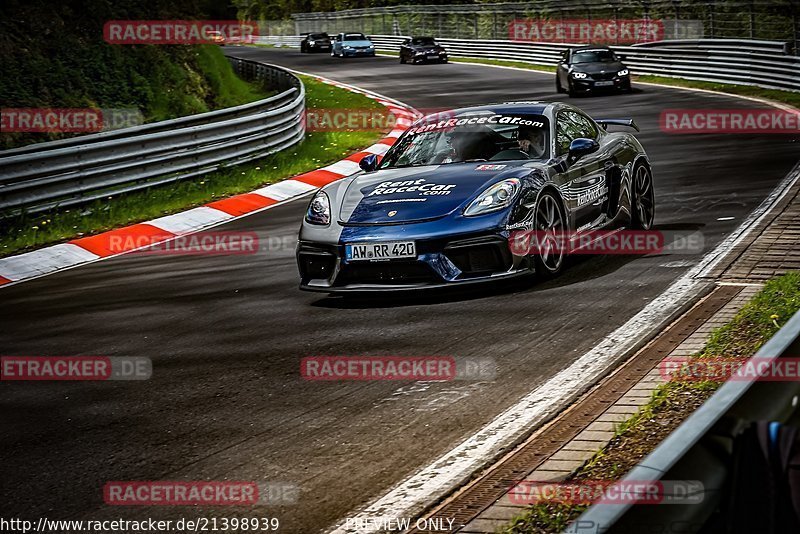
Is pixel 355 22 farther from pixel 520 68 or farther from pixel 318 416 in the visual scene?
pixel 318 416

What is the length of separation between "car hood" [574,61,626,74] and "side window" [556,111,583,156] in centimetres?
2030

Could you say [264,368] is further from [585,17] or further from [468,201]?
[585,17]

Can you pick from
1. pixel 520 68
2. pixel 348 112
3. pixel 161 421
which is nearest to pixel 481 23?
pixel 520 68

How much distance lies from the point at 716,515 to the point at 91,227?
12.3 m

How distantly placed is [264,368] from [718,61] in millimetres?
26584

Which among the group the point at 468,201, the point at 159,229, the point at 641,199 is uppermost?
the point at 468,201

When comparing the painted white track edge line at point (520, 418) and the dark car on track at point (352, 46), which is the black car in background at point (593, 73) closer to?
the painted white track edge line at point (520, 418)

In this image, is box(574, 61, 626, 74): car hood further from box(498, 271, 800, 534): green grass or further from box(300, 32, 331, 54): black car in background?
box(300, 32, 331, 54): black car in background

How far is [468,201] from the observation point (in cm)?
836

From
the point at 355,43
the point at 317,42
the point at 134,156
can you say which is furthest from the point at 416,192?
the point at 317,42

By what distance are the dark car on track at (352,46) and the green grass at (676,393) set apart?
49.3 metres

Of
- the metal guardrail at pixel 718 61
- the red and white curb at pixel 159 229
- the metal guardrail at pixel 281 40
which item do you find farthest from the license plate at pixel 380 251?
the metal guardrail at pixel 281 40

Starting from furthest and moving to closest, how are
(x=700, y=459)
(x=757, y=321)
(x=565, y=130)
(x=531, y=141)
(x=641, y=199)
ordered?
(x=641, y=199), (x=565, y=130), (x=531, y=141), (x=757, y=321), (x=700, y=459)

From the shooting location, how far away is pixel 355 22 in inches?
3118
